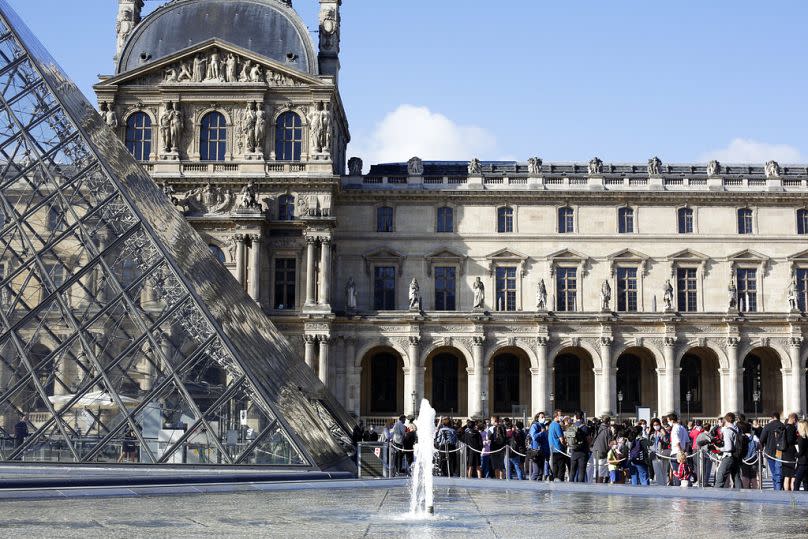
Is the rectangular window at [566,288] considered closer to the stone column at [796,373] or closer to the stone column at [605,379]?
the stone column at [605,379]

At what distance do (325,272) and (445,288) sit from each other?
258 inches

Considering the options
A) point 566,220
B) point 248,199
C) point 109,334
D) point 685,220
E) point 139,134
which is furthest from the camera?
point 566,220

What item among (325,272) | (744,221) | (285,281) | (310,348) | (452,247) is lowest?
(310,348)

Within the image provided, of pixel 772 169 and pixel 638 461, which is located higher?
pixel 772 169

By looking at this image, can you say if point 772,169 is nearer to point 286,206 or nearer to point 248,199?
point 286,206

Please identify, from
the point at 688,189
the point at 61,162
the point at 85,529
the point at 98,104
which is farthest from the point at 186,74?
the point at 85,529

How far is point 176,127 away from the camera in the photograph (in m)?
49.3

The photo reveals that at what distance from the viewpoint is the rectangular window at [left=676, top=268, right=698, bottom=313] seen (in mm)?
51594

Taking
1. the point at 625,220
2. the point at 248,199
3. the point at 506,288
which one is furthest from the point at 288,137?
the point at 625,220

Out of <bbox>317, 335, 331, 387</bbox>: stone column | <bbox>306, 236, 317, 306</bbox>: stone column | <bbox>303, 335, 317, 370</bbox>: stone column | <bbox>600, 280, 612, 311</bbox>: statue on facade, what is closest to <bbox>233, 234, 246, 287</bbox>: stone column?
<bbox>306, 236, 317, 306</bbox>: stone column

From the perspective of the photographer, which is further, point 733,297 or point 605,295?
point 733,297

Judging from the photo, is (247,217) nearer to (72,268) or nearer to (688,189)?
(688,189)

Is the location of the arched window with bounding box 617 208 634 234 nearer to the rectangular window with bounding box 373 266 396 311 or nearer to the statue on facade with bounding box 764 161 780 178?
the statue on facade with bounding box 764 161 780 178

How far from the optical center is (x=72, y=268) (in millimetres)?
19594
